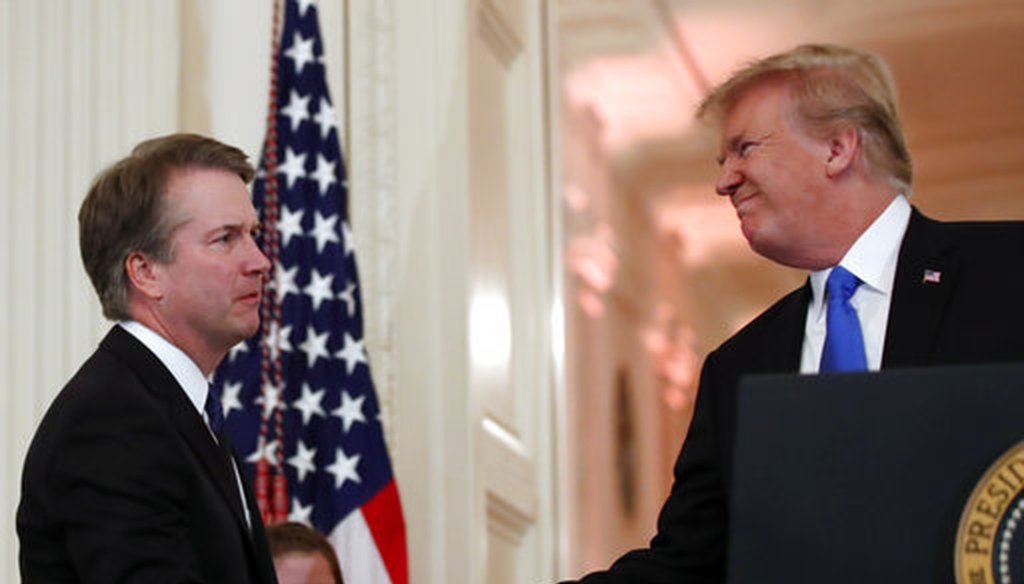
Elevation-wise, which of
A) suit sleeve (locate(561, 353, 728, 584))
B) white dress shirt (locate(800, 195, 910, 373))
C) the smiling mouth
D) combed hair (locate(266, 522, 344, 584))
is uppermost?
the smiling mouth

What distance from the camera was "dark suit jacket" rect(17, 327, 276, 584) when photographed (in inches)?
130

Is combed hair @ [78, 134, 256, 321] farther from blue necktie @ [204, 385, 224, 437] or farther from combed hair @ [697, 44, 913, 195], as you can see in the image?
combed hair @ [697, 44, 913, 195]

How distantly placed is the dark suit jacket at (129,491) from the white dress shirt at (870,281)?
1.11 meters

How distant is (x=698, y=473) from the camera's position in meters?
3.92

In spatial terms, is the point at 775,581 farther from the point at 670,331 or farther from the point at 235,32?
the point at 670,331

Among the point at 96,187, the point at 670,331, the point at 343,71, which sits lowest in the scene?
the point at 670,331

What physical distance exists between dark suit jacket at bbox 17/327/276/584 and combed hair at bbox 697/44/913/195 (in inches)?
52.9

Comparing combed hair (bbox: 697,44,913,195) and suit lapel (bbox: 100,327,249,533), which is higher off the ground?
combed hair (bbox: 697,44,913,195)

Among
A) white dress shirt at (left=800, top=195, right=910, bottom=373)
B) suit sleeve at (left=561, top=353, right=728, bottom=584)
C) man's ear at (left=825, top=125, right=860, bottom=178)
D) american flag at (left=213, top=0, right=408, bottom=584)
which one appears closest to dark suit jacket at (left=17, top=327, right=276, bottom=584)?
suit sleeve at (left=561, top=353, right=728, bottom=584)

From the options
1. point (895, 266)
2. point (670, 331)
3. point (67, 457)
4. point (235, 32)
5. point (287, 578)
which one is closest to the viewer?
point (67, 457)

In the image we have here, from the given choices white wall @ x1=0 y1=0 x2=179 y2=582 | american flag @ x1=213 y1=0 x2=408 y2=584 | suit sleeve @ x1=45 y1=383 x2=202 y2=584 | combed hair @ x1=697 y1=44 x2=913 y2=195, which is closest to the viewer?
suit sleeve @ x1=45 y1=383 x2=202 y2=584

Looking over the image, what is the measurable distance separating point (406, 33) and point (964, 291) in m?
3.59

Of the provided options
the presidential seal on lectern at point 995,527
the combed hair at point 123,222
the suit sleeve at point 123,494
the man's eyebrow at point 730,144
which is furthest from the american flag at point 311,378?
the presidential seal on lectern at point 995,527

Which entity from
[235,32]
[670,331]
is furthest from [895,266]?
[670,331]
